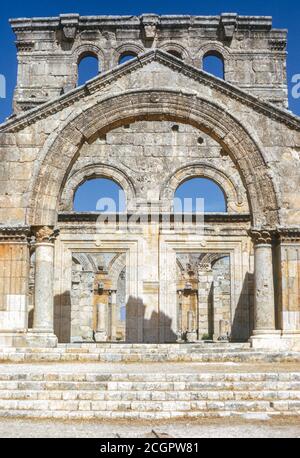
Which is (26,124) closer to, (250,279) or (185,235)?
(185,235)

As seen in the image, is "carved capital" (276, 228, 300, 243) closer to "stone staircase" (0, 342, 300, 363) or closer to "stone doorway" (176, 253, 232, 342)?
"stone staircase" (0, 342, 300, 363)

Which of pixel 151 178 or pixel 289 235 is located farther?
pixel 151 178

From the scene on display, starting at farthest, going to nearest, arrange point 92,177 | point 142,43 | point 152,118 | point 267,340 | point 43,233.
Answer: point 142,43 → point 92,177 → point 152,118 → point 43,233 → point 267,340

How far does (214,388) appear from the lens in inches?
365

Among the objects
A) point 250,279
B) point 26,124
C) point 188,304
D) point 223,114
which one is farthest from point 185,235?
point 188,304

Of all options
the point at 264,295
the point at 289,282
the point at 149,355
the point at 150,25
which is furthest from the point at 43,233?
the point at 150,25

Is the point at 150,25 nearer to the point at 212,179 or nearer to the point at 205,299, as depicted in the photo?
the point at 212,179

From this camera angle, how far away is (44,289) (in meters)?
16.0

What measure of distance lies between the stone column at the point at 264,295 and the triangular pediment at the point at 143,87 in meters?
3.00

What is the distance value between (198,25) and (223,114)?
11.0 metres

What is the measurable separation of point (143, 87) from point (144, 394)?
33.2 ft

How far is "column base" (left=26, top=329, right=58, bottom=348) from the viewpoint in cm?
1538

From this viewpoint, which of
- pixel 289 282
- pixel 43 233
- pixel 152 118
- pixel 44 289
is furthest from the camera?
pixel 152 118

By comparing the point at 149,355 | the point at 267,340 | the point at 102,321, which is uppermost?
the point at 102,321
